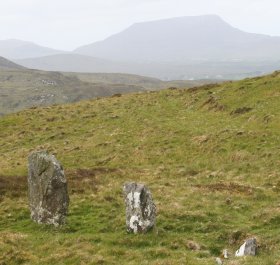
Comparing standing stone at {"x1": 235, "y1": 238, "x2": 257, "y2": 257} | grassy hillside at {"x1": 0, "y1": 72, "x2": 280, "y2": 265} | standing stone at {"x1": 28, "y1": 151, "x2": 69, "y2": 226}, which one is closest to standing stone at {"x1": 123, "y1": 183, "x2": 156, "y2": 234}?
grassy hillside at {"x1": 0, "y1": 72, "x2": 280, "y2": 265}

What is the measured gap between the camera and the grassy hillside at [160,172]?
19984 mm

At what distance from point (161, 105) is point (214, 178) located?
1200 inches

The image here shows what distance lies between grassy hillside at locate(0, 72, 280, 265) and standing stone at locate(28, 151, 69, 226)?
0.68 m

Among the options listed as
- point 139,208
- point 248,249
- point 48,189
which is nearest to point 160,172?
point 48,189

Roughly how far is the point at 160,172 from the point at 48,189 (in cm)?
1466

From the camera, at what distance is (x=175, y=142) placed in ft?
144

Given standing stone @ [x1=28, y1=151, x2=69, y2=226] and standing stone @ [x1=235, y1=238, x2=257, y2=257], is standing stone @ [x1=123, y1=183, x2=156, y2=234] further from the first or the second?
standing stone @ [x1=235, y1=238, x2=257, y2=257]

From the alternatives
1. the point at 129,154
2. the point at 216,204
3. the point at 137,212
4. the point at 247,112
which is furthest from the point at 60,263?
the point at 247,112

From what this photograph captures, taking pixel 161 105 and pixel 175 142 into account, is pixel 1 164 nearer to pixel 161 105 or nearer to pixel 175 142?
pixel 175 142

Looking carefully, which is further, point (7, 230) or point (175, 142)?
point (175, 142)

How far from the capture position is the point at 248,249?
18.3 m

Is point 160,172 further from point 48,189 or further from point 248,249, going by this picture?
point 248,249

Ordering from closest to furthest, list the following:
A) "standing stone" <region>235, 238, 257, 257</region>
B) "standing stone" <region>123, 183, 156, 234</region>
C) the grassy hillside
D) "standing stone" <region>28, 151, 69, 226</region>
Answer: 1. "standing stone" <region>235, 238, 257, 257</region>
2. the grassy hillside
3. "standing stone" <region>123, 183, 156, 234</region>
4. "standing stone" <region>28, 151, 69, 226</region>

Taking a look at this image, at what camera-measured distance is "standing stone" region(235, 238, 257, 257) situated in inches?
718
